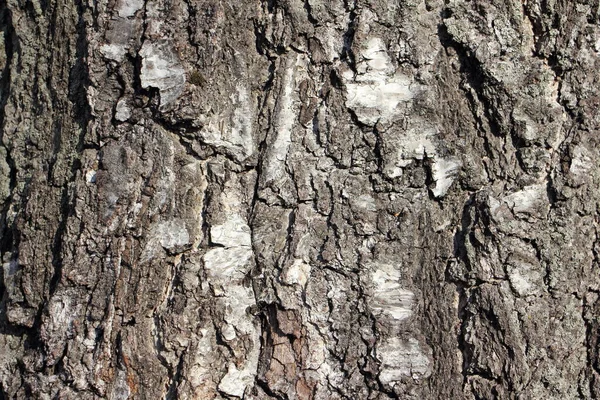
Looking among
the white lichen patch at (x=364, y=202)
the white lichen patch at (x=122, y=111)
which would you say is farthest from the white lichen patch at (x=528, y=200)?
the white lichen patch at (x=122, y=111)

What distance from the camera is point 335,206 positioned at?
1.64 metres

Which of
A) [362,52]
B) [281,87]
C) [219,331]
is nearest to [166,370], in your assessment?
[219,331]

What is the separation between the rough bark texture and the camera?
163cm

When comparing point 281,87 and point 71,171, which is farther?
point 71,171

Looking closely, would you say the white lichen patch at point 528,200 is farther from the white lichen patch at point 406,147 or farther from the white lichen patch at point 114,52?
the white lichen patch at point 114,52

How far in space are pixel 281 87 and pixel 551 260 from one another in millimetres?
744

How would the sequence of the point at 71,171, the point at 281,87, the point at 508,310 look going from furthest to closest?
1. the point at 71,171
2. the point at 281,87
3. the point at 508,310

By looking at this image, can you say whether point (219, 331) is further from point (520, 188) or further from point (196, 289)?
point (520, 188)

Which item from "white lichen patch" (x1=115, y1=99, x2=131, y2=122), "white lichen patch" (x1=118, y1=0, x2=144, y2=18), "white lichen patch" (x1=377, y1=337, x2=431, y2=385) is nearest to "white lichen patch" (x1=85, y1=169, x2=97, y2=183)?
"white lichen patch" (x1=115, y1=99, x2=131, y2=122)

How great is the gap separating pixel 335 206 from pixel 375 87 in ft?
0.96

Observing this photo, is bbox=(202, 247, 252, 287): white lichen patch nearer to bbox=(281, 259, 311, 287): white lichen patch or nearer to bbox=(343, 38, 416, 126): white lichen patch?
bbox=(281, 259, 311, 287): white lichen patch

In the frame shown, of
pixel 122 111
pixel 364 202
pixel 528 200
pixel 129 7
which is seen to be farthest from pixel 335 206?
pixel 129 7

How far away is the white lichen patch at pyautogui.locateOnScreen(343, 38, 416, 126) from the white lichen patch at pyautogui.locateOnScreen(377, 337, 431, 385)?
512 millimetres

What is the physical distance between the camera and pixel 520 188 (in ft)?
5.39
